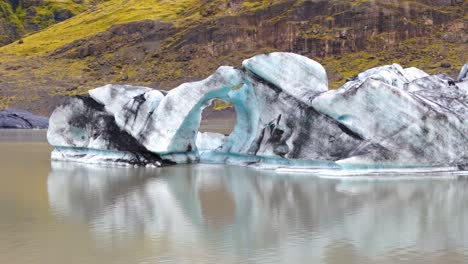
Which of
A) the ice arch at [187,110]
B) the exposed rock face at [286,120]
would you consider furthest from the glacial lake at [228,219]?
the ice arch at [187,110]

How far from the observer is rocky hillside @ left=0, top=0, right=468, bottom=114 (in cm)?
11119

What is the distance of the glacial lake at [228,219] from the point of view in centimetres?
1742

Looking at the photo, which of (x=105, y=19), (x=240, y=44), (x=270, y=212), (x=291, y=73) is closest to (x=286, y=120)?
(x=291, y=73)

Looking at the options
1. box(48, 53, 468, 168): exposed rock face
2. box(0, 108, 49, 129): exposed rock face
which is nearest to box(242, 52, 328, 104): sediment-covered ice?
box(48, 53, 468, 168): exposed rock face

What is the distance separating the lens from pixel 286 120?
113 feet

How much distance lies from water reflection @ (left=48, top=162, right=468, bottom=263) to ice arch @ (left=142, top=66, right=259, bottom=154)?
2367 mm

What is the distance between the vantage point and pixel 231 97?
38.2 metres

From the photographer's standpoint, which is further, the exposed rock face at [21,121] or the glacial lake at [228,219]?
the exposed rock face at [21,121]

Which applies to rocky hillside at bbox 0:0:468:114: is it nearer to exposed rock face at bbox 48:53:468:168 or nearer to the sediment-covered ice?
exposed rock face at bbox 48:53:468:168

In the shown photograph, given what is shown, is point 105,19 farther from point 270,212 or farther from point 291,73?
point 270,212

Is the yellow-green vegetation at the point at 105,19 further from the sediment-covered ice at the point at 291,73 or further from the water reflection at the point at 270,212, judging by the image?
the water reflection at the point at 270,212

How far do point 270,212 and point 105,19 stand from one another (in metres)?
133

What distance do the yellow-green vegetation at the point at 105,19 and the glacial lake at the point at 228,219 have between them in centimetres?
10320

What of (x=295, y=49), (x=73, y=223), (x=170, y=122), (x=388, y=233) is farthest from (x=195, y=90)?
(x=295, y=49)
